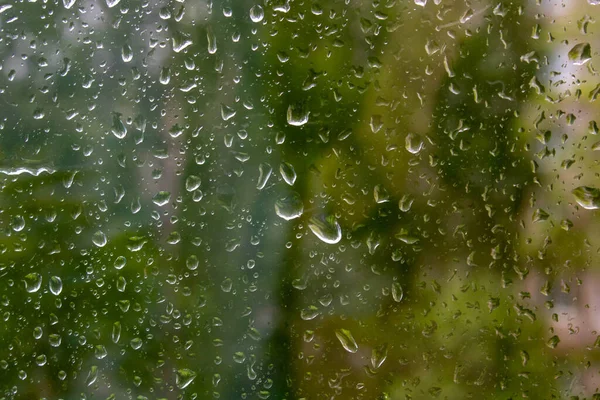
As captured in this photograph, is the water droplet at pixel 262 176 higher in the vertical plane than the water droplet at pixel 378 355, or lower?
higher

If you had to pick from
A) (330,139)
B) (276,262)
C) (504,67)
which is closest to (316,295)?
(276,262)

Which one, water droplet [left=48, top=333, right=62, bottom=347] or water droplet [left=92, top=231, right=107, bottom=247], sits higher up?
Result: water droplet [left=92, top=231, right=107, bottom=247]

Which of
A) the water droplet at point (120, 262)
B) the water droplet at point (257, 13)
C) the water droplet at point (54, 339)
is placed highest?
the water droplet at point (257, 13)

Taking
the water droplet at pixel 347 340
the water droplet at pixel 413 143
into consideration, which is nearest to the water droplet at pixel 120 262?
the water droplet at pixel 347 340

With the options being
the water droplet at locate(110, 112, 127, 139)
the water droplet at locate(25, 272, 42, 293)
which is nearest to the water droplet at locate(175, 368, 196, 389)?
the water droplet at locate(25, 272, 42, 293)

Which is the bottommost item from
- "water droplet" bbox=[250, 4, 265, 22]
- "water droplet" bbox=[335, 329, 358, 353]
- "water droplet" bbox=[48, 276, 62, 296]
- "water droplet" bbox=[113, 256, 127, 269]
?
"water droplet" bbox=[335, 329, 358, 353]

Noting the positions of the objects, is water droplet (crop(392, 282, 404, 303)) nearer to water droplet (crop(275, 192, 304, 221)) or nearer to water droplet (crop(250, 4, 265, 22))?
water droplet (crop(275, 192, 304, 221))

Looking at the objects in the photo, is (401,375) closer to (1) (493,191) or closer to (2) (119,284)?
(1) (493,191)

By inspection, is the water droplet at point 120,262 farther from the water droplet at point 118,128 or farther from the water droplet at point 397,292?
the water droplet at point 397,292
